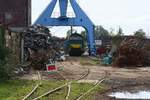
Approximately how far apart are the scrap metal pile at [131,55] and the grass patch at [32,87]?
56.8 ft

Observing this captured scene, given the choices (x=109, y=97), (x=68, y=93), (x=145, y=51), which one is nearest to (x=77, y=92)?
(x=68, y=93)

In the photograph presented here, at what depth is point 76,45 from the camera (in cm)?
6638

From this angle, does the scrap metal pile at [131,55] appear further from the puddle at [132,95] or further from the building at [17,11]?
the building at [17,11]

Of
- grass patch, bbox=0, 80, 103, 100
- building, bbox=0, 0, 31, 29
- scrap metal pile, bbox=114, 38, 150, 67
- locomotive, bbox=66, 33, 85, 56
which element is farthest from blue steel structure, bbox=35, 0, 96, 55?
grass patch, bbox=0, 80, 103, 100

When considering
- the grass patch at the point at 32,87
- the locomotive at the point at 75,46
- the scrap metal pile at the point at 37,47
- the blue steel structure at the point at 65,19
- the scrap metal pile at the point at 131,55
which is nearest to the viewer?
the grass patch at the point at 32,87

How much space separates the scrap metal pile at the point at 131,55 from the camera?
41816 millimetres

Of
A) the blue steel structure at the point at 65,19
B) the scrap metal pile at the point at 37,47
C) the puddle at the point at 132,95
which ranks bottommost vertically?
the puddle at the point at 132,95

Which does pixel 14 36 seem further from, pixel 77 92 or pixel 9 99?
pixel 9 99

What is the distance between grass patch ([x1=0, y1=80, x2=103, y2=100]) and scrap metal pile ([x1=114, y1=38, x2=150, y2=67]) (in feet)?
56.8

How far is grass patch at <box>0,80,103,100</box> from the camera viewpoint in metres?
18.4

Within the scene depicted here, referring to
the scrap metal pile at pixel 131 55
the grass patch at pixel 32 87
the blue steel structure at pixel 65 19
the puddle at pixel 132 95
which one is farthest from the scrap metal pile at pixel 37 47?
the blue steel structure at pixel 65 19

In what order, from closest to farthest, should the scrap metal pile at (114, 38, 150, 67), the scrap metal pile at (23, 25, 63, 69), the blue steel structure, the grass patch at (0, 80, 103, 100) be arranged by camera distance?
the grass patch at (0, 80, 103, 100), the scrap metal pile at (23, 25, 63, 69), the scrap metal pile at (114, 38, 150, 67), the blue steel structure

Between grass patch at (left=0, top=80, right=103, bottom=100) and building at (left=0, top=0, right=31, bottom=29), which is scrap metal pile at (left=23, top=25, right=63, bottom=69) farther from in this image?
building at (left=0, top=0, right=31, bottom=29)

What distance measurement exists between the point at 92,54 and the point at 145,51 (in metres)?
26.3
